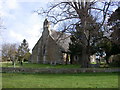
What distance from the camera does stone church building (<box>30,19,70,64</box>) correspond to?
51250 millimetres

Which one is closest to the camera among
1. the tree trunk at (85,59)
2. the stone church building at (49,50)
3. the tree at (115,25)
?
the tree at (115,25)

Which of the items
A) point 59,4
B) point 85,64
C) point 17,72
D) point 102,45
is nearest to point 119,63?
point 102,45

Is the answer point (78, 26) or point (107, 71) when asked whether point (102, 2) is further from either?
point (107, 71)

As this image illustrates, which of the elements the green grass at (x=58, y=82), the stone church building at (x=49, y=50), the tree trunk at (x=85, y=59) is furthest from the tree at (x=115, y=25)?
the stone church building at (x=49, y=50)

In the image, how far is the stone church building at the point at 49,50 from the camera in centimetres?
5125

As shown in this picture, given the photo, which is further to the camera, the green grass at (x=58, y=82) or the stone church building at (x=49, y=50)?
the stone church building at (x=49, y=50)

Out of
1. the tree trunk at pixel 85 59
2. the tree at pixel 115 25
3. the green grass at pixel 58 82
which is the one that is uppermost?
the tree at pixel 115 25

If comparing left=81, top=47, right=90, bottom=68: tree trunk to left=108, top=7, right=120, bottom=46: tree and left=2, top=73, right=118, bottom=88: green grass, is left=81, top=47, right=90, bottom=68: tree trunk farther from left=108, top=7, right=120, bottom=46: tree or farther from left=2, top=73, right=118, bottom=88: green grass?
left=2, top=73, right=118, bottom=88: green grass

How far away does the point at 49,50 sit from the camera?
56.4m

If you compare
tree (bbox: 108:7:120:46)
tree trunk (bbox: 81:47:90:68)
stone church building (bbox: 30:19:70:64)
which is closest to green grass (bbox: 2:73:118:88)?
tree (bbox: 108:7:120:46)

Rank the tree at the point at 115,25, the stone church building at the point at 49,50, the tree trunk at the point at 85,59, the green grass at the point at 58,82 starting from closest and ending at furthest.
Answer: the green grass at the point at 58,82 → the tree at the point at 115,25 → the tree trunk at the point at 85,59 → the stone church building at the point at 49,50

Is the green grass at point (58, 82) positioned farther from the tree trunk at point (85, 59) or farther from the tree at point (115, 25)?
the tree trunk at point (85, 59)

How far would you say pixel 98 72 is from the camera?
20.8 meters

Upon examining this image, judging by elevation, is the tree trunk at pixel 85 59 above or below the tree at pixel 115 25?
below
